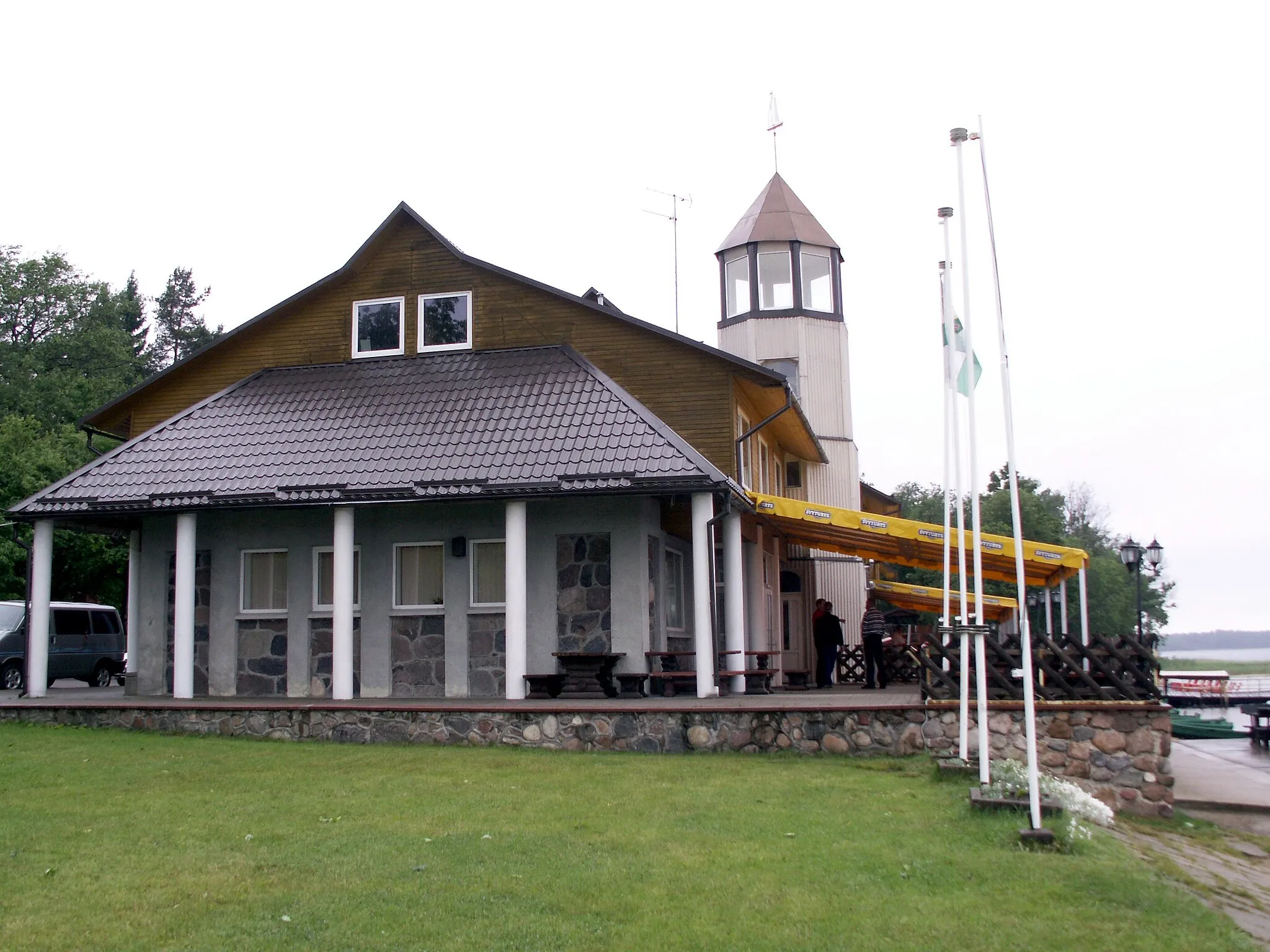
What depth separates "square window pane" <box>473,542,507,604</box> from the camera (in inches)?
698

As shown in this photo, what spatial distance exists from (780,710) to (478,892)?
725 centimetres

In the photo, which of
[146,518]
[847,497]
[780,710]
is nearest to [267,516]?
[146,518]

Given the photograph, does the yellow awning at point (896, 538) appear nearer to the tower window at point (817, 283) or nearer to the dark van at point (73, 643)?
the tower window at point (817, 283)

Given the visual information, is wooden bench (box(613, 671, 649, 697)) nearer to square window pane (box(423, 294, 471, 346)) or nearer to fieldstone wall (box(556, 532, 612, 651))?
fieldstone wall (box(556, 532, 612, 651))

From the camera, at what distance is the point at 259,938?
6102mm

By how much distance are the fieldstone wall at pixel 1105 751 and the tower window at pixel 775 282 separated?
19.3 meters

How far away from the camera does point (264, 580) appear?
18.7 m

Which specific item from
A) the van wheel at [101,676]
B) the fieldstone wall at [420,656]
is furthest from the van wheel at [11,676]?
the fieldstone wall at [420,656]

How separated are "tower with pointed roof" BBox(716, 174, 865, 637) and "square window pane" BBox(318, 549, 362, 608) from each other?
14567 mm

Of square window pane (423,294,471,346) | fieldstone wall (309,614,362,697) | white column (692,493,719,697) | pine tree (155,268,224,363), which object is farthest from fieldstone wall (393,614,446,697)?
pine tree (155,268,224,363)

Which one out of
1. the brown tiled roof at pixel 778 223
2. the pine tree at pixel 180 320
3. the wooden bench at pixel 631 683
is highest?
the pine tree at pixel 180 320

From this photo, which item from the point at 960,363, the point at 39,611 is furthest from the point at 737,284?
the point at 960,363

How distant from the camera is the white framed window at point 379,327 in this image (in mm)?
21203

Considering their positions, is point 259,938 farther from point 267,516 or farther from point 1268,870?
point 267,516
